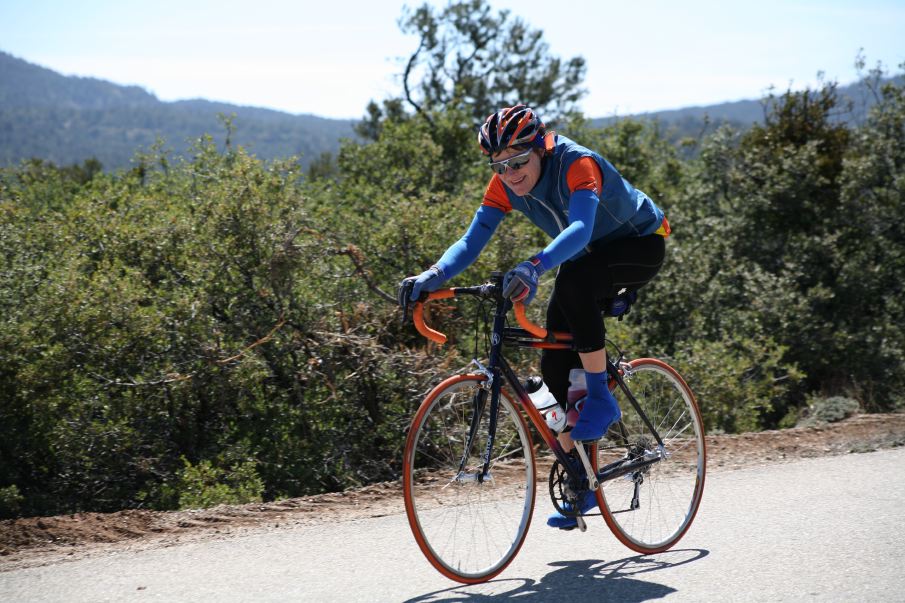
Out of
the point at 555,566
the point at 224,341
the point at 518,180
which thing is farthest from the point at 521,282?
the point at 224,341

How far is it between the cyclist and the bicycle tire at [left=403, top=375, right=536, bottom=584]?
32 centimetres

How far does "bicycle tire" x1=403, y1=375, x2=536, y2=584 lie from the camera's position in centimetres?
378

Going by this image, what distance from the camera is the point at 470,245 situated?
4191 mm

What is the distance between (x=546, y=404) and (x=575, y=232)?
0.92m

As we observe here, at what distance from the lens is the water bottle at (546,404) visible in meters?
4.12

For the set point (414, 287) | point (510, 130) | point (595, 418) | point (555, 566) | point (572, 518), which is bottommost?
point (555, 566)

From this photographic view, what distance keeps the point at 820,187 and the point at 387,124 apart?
338 inches

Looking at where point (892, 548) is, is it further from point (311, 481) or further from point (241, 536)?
Result: point (311, 481)

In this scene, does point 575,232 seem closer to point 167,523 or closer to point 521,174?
point 521,174

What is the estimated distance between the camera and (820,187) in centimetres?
1652

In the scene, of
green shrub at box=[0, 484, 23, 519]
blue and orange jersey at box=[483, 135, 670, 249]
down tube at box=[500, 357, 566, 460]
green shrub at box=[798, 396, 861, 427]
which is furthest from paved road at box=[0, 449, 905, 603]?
green shrub at box=[798, 396, 861, 427]

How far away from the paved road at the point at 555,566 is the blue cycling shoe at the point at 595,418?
65cm

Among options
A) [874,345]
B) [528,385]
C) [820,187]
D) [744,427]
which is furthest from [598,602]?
[820,187]

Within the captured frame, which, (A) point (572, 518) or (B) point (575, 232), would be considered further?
(A) point (572, 518)
